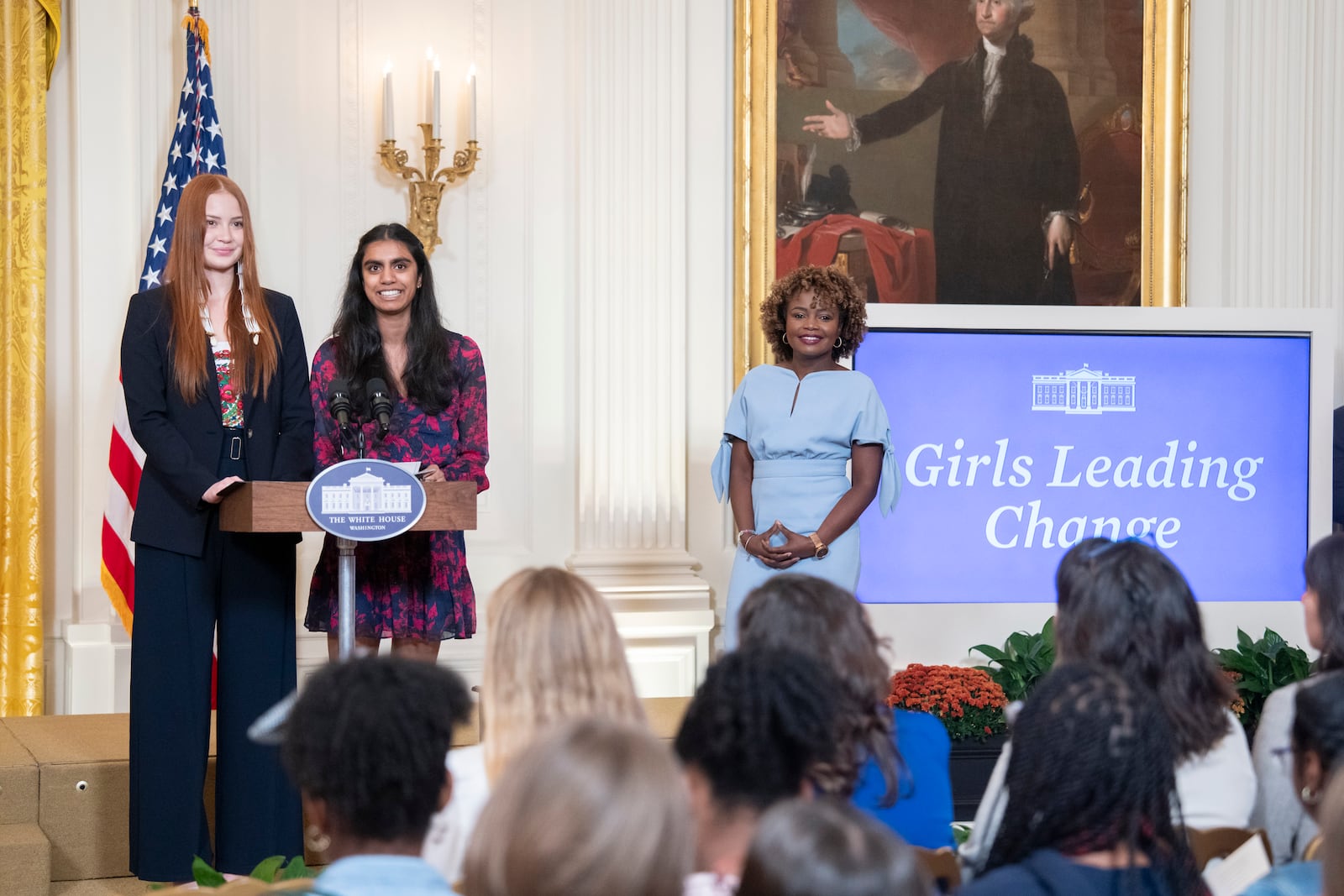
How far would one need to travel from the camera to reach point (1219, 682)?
2.35 metres

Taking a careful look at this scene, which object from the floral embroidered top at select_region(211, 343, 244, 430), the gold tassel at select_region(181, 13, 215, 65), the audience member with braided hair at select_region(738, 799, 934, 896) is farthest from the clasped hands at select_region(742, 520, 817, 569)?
the audience member with braided hair at select_region(738, 799, 934, 896)

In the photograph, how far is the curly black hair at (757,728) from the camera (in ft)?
5.78

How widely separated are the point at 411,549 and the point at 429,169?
8.09 feet

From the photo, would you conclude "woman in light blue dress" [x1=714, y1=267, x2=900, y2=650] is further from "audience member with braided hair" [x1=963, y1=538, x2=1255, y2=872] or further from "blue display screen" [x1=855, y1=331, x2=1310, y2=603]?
"audience member with braided hair" [x1=963, y1=538, x2=1255, y2=872]

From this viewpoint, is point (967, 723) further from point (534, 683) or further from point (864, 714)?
point (534, 683)

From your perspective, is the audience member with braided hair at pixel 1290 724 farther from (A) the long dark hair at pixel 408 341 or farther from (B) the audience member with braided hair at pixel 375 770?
(A) the long dark hair at pixel 408 341

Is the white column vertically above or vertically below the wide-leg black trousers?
above

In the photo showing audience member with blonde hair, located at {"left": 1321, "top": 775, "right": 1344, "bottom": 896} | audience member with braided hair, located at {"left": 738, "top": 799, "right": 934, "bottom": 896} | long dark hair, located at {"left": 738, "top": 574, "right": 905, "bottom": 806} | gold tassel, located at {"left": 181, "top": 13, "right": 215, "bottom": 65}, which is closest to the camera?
audience member with braided hair, located at {"left": 738, "top": 799, "right": 934, "bottom": 896}

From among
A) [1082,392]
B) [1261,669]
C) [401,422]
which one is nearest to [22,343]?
[401,422]

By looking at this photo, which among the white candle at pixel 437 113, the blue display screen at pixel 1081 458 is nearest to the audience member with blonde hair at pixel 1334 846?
the blue display screen at pixel 1081 458

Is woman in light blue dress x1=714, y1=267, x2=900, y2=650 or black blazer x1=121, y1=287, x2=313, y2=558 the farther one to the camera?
woman in light blue dress x1=714, y1=267, x2=900, y2=650

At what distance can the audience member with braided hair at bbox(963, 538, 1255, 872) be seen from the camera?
230 cm

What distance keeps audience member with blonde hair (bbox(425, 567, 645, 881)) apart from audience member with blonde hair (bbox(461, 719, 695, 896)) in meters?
0.70

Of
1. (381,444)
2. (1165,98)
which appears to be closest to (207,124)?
(381,444)
